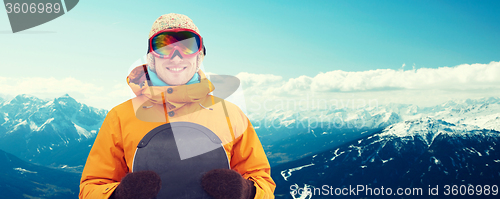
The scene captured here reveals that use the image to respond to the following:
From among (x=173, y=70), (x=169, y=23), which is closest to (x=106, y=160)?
(x=173, y=70)

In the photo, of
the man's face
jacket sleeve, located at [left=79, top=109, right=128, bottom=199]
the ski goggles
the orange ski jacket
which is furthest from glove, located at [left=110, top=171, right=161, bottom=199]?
the ski goggles

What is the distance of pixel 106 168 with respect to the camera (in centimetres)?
362

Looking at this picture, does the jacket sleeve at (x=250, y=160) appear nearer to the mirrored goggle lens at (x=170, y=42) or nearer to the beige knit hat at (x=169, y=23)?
the mirrored goggle lens at (x=170, y=42)

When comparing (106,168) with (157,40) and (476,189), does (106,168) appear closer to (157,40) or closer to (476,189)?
(157,40)

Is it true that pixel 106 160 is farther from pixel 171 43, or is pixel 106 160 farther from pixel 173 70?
pixel 171 43

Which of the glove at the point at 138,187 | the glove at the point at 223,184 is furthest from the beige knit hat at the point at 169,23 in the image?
the glove at the point at 223,184

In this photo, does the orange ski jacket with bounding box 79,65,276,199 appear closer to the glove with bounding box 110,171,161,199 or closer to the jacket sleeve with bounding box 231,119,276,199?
the jacket sleeve with bounding box 231,119,276,199

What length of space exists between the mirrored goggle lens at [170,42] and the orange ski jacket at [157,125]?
1.93ft

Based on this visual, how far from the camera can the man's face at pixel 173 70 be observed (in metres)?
3.99

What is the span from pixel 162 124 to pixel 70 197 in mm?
234778

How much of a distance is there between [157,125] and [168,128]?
0.99 feet

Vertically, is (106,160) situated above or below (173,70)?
below

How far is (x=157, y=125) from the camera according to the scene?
3.75 meters

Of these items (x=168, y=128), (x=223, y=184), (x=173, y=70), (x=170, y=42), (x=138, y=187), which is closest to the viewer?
(x=138, y=187)
